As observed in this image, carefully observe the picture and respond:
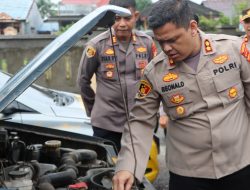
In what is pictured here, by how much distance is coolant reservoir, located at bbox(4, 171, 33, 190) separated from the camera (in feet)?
8.00

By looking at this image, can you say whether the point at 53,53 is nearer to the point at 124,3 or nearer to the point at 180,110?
the point at 180,110

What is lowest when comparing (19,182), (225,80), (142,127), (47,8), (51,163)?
(51,163)

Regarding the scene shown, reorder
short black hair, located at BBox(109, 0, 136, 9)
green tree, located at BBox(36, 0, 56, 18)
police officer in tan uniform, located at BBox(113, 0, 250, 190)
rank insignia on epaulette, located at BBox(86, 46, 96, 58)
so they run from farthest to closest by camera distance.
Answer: green tree, located at BBox(36, 0, 56, 18)
rank insignia on epaulette, located at BBox(86, 46, 96, 58)
short black hair, located at BBox(109, 0, 136, 9)
police officer in tan uniform, located at BBox(113, 0, 250, 190)

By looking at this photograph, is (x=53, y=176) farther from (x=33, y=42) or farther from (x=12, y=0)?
(x=33, y=42)

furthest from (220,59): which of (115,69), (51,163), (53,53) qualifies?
(115,69)

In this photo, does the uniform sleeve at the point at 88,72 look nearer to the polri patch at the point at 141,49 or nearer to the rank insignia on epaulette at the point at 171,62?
the polri patch at the point at 141,49

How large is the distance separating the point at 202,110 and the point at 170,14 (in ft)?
1.63

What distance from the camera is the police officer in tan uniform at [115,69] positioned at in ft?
12.7

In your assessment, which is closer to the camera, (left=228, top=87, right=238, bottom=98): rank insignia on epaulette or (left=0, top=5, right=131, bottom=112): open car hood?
(left=0, top=5, right=131, bottom=112): open car hood

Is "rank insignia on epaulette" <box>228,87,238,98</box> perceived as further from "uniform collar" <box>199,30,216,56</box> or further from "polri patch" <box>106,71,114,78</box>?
"polri patch" <box>106,71,114,78</box>

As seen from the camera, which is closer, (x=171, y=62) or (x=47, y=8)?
(x=171, y=62)

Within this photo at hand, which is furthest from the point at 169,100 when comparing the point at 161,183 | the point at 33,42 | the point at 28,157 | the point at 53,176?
the point at 33,42

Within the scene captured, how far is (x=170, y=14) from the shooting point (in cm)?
222

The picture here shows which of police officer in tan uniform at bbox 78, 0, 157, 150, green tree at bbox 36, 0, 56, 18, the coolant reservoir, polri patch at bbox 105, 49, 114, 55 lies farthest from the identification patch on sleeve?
green tree at bbox 36, 0, 56, 18
